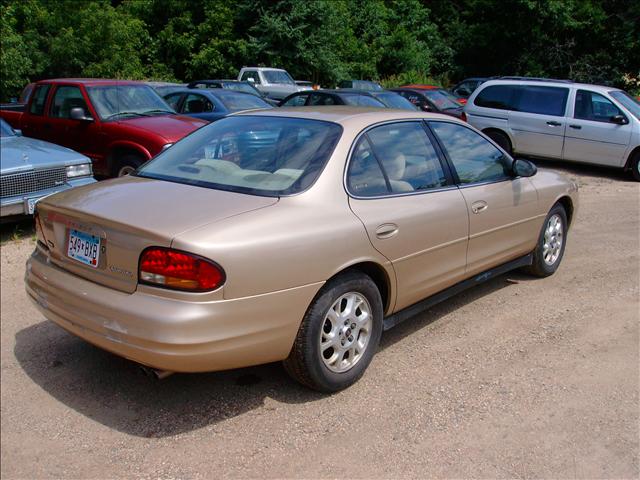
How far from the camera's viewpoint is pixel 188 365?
3100mm

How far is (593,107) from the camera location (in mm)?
11680

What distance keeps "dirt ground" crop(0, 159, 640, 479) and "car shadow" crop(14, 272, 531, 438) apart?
11 millimetres

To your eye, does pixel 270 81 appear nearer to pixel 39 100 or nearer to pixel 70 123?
pixel 39 100

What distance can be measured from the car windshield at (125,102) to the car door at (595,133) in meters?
7.38

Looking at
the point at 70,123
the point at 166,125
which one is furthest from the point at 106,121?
the point at 166,125

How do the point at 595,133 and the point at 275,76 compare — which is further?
the point at 275,76

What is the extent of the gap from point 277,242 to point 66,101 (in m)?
7.25

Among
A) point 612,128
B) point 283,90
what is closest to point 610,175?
point 612,128

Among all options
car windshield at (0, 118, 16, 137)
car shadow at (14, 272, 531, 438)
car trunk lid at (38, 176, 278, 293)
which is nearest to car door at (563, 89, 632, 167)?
car shadow at (14, 272, 531, 438)

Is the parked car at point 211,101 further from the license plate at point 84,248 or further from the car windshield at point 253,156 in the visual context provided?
the license plate at point 84,248

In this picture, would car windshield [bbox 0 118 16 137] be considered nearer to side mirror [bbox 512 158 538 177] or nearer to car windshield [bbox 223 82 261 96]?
side mirror [bbox 512 158 538 177]

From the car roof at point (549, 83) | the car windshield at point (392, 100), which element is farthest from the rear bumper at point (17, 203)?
the car roof at point (549, 83)

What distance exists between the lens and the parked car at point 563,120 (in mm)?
11422

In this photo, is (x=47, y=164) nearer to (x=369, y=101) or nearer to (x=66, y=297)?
(x=66, y=297)
